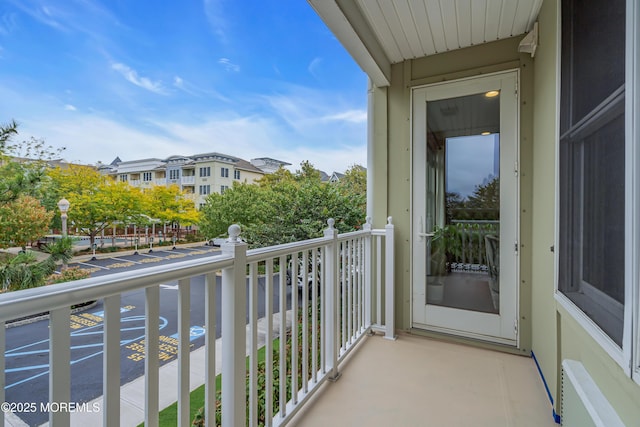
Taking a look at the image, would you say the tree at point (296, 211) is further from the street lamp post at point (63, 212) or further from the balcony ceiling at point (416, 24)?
the street lamp post at point (63, 212)

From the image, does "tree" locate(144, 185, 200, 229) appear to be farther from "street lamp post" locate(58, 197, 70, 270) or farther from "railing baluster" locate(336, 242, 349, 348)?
"railing baluster" locate(336, 242, 349, 348)

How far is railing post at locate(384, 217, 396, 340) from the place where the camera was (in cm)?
254

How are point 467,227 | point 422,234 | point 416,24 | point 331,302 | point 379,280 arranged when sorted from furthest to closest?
1. point 379,280
2. point 422,234
3. point 467,227
4. point 416,24
5. point 331,302

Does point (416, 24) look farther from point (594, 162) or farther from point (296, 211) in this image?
point (296, 211)

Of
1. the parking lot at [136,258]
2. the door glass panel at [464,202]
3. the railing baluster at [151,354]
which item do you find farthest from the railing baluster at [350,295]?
the railing baluster at [151,354]

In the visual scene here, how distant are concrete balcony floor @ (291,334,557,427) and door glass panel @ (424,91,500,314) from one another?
465 mm

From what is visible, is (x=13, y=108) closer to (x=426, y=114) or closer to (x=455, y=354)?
(x=426, y=114)

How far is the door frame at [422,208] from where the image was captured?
2.28 metres

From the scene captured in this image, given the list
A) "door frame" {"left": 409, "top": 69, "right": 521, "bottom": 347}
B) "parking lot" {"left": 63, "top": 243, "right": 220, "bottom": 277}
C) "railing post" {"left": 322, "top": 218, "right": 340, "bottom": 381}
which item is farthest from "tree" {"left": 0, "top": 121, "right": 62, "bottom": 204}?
"door frame" {"left": 409, "top": 69, "right": 521, "bottom": 347}

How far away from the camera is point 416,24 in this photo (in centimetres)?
212

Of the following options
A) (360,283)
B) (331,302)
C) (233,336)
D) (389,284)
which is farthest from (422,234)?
(233,336)

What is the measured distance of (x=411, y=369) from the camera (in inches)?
Result: 81.3

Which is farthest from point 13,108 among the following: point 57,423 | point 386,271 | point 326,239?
point 386,271

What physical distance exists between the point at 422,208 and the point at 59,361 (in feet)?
8.02
